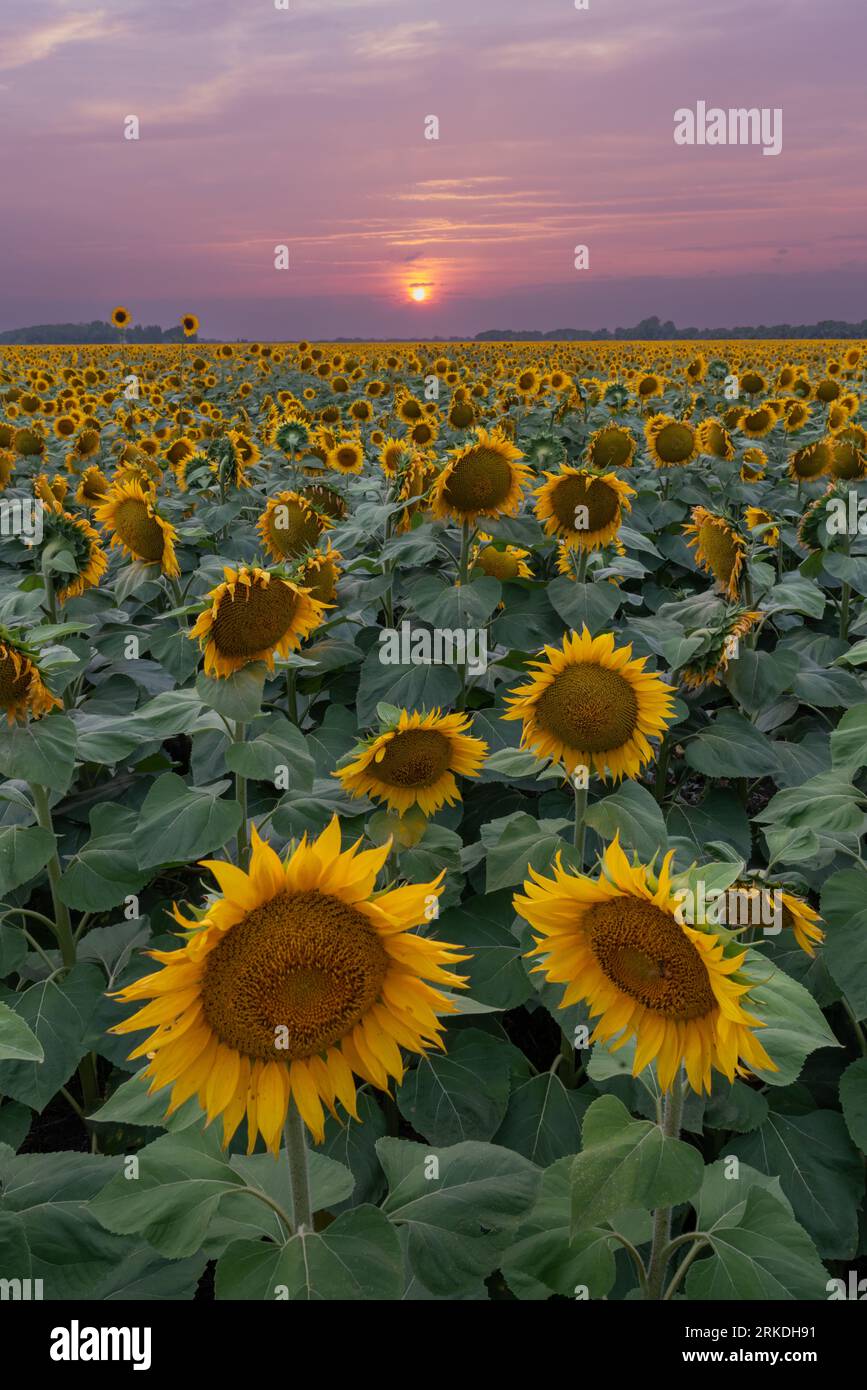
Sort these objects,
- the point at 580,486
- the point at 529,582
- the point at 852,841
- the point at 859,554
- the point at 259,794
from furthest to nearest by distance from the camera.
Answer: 1. the point at 859,554
2. the point at 529,582
3. the point at 580,486
4. the point at 259,794
5. the point at 852,841

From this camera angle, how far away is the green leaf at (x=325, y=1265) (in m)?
1.67

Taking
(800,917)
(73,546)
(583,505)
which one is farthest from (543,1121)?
(73,546)

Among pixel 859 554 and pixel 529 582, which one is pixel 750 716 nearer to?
pixel 529 582

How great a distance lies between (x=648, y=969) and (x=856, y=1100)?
138cm

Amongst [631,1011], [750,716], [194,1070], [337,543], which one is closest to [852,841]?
[750,716]

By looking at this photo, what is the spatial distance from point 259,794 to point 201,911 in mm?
2559

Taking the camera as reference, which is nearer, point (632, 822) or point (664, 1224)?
point (664, 1224)

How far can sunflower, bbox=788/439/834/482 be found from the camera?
7473 mm

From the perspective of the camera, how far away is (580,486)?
4.71 m

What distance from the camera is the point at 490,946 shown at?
3.12 meters

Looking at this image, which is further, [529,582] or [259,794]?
[529,582]

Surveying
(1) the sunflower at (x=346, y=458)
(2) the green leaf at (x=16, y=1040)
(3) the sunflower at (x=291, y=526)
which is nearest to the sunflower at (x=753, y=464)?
(1) the sunflower at (x=346, y=458)

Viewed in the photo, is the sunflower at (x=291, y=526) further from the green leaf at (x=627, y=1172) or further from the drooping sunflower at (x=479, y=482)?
the green leaf at (x=627, y=1172)

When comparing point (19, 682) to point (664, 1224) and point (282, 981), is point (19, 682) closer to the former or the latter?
point (282, 981)
